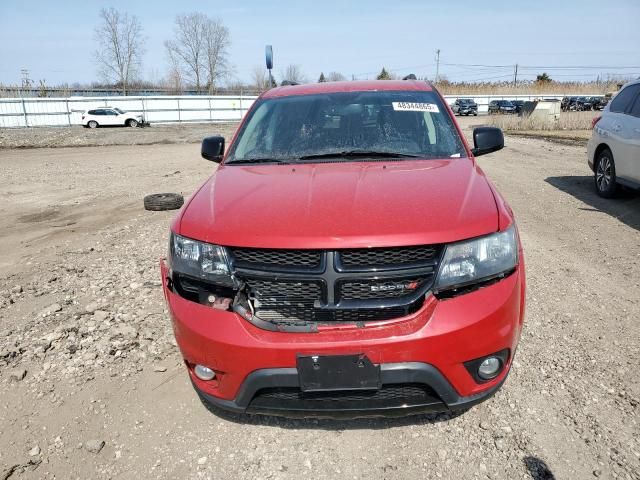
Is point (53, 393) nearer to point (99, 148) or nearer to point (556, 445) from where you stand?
point (556, 445)

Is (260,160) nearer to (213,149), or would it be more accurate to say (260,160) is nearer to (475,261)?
(213,149)

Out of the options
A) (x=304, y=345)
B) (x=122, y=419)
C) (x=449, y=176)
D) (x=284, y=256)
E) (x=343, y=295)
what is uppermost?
(x=449, y=176)

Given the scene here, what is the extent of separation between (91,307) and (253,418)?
204cm

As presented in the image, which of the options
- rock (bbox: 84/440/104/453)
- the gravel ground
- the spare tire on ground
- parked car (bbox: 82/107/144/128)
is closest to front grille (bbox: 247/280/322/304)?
rock (bbox: 84/440/104/453)

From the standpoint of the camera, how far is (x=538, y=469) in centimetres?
223

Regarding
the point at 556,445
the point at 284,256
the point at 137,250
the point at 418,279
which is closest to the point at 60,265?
the point at 137,250

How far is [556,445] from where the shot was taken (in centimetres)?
236

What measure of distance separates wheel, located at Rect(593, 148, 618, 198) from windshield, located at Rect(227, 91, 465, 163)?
5.00 meters

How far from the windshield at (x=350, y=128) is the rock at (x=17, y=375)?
74.8 inches

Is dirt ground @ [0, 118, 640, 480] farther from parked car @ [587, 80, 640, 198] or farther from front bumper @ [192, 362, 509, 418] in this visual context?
parked car @ [587, 80, 640, 198]

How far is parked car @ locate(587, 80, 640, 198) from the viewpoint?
6672 mm

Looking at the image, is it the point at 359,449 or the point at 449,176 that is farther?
the point at 449,176

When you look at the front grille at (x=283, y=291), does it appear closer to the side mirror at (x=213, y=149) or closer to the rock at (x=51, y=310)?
the side mirror at (x=213, y=149)

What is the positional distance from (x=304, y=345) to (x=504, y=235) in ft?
3.45
